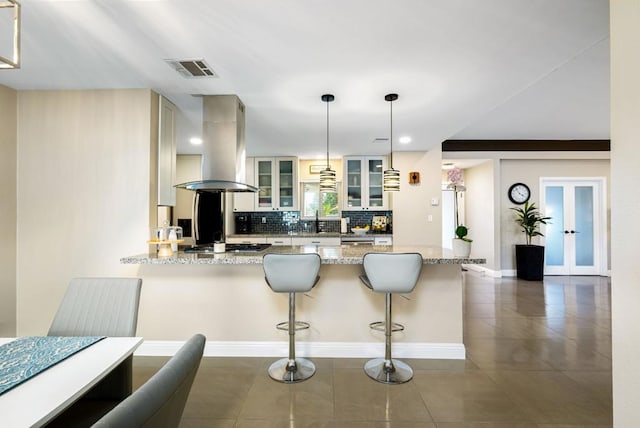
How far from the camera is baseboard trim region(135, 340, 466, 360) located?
2.68 meters

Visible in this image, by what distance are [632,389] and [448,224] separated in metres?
7.12

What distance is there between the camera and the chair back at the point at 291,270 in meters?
2.21

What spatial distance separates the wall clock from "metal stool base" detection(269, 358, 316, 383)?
5561 mm

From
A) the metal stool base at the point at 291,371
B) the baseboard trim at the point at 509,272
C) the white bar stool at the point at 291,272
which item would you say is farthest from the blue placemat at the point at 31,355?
the baseboard trim at the point at 509,272

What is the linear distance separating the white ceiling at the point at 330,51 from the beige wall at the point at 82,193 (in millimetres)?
348

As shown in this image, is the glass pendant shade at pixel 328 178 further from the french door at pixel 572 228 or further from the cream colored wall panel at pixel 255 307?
the french door at pixel 572 228

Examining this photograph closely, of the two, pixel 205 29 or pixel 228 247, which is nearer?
pixel 205 29

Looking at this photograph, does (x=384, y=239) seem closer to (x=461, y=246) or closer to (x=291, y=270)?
(x=461, y=246)

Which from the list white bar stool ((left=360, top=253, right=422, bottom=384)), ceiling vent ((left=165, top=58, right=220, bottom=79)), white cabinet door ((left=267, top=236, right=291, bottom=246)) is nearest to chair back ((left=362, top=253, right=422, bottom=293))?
white bar stool ((left=360, top=253, right=422, bottom=384))

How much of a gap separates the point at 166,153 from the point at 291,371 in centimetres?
232

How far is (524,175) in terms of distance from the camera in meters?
6.15

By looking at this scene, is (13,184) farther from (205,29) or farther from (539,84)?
(539,84)

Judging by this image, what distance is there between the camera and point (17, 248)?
9.06 ft

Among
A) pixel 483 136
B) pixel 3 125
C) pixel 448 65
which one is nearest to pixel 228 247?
pixel 3 125
